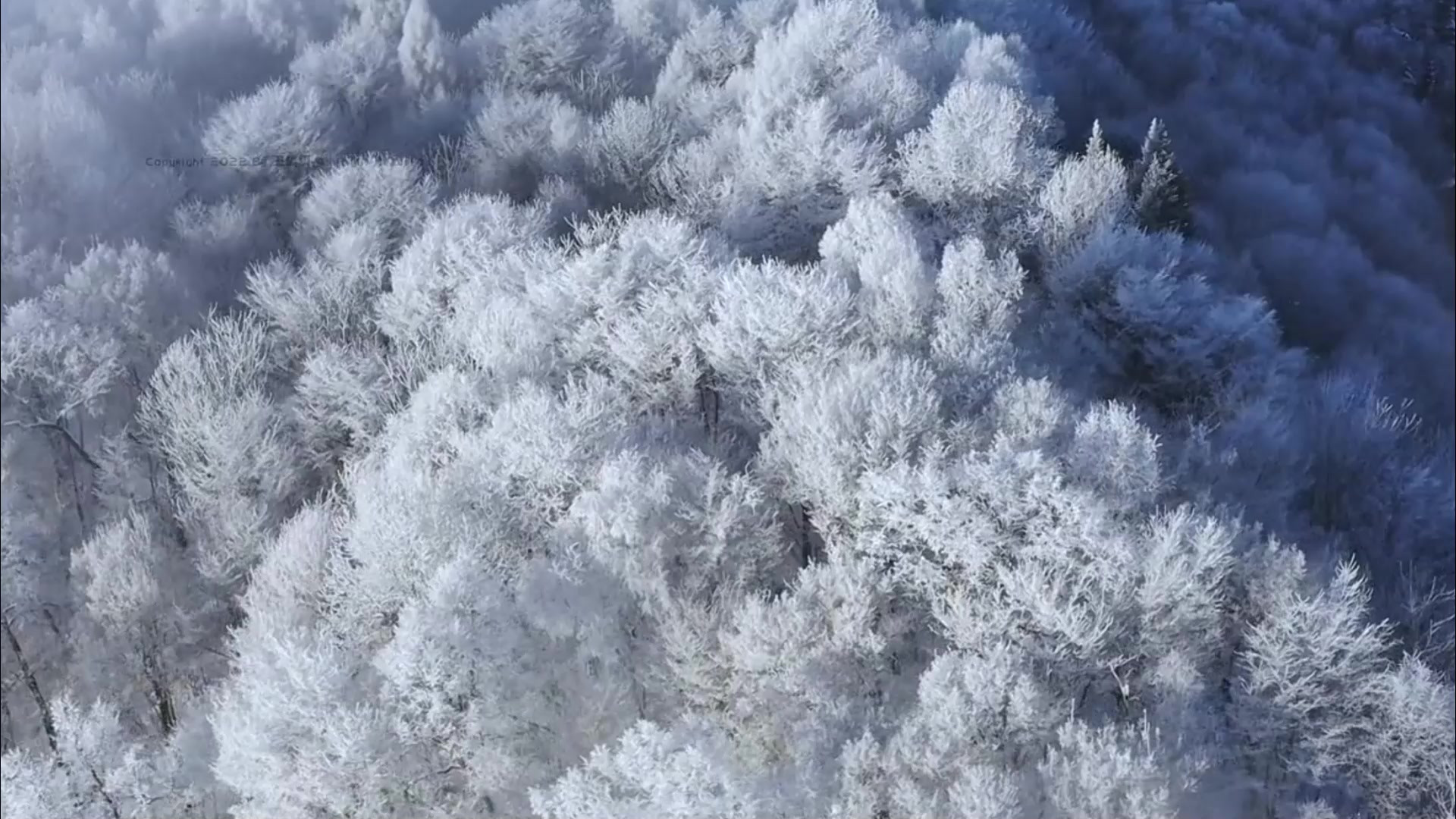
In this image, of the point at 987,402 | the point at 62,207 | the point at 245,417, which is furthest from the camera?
the point at 987,402

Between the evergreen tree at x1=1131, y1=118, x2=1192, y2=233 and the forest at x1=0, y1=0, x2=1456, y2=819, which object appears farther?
the evergreen tree at x1=1131, y1=118, x2=1192, y2=233

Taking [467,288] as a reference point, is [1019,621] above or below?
below

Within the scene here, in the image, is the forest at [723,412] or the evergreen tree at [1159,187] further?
the evergreen tree at [1159,187]

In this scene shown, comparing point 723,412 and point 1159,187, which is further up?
point 1159,187

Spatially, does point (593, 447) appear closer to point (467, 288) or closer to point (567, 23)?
point (467, 288)

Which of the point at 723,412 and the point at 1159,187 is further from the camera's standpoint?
the point at 723,412

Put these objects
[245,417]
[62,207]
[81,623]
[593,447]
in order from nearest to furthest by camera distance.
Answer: [62,207]
[81,623]
[245,417]
[593,447]

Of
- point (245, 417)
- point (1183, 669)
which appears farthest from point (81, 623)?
point (1183, 669)

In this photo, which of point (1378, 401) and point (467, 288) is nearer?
point (1378, 401)
